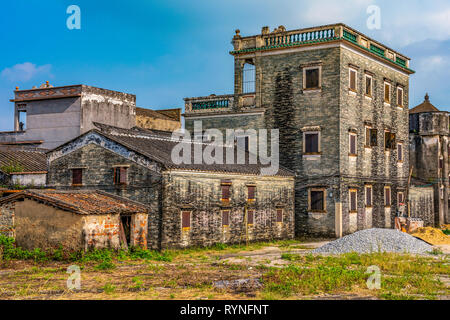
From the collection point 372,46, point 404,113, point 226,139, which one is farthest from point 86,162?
point 404,113

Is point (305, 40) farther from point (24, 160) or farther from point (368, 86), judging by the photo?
point (24, 160)

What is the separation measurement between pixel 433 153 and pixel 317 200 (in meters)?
15.4

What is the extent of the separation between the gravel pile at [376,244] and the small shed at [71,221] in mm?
8086

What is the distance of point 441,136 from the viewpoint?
4116 cm

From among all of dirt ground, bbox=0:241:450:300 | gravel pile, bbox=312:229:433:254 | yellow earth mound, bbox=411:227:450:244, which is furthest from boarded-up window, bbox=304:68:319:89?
dirt ground, bbox=0:241:450:300

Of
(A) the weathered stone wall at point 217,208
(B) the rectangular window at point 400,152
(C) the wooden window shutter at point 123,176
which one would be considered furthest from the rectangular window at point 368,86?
(C) the wooden window shutter at point 123,176

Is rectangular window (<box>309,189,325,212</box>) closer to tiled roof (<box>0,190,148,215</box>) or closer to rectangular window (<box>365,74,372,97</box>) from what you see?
rectangular window (<box>365,74,372,97</box>)

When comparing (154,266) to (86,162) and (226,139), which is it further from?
(226,139)

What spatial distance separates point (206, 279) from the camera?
16.1 metres

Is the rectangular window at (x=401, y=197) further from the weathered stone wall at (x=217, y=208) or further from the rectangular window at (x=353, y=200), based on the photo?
the weathered stone wall at (x=217, y=208)

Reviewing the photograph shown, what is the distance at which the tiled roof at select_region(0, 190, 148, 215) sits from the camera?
20438 millimetres

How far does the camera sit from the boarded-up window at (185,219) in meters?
23.7
